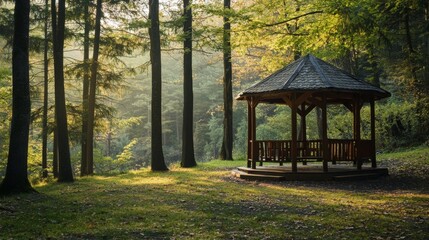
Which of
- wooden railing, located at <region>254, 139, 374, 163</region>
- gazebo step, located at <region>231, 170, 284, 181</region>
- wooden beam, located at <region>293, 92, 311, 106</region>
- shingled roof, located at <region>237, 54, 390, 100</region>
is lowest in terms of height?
gazebo step, located at <region>231, 170, 284, 181</region>

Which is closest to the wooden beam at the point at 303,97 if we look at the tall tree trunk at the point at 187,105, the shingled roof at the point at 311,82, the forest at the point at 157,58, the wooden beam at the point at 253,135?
the shingled roof at the point at 311,82

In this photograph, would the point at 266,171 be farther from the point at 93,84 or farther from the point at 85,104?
the point at 85,104

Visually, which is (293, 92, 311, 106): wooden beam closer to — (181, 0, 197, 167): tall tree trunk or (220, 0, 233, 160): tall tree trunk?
(181, 0, 197, 167): tall tree trunk

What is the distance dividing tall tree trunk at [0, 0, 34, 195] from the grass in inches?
30.0

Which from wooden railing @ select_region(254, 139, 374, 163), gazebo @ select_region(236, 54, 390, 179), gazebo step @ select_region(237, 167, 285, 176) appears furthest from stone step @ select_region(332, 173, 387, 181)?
gazebo step @ select_region(237, 167, 285, 176)

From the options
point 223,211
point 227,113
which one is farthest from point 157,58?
point 223,211

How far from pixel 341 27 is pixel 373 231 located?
10532mm

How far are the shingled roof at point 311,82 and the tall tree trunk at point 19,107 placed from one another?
8.04 m

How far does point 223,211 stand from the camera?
30.4 ft

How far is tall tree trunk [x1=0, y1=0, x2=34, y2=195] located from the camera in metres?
11.3

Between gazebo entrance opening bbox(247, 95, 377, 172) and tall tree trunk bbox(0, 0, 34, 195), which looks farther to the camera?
gazebo entrance opening bbox(247, 95, 377, 172)

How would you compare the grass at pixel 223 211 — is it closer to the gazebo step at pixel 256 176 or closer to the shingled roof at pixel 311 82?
the gazebo step at pixel 256 176

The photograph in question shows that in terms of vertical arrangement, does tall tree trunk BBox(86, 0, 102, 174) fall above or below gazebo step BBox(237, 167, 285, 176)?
above

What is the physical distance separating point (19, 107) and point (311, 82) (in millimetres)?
9469
